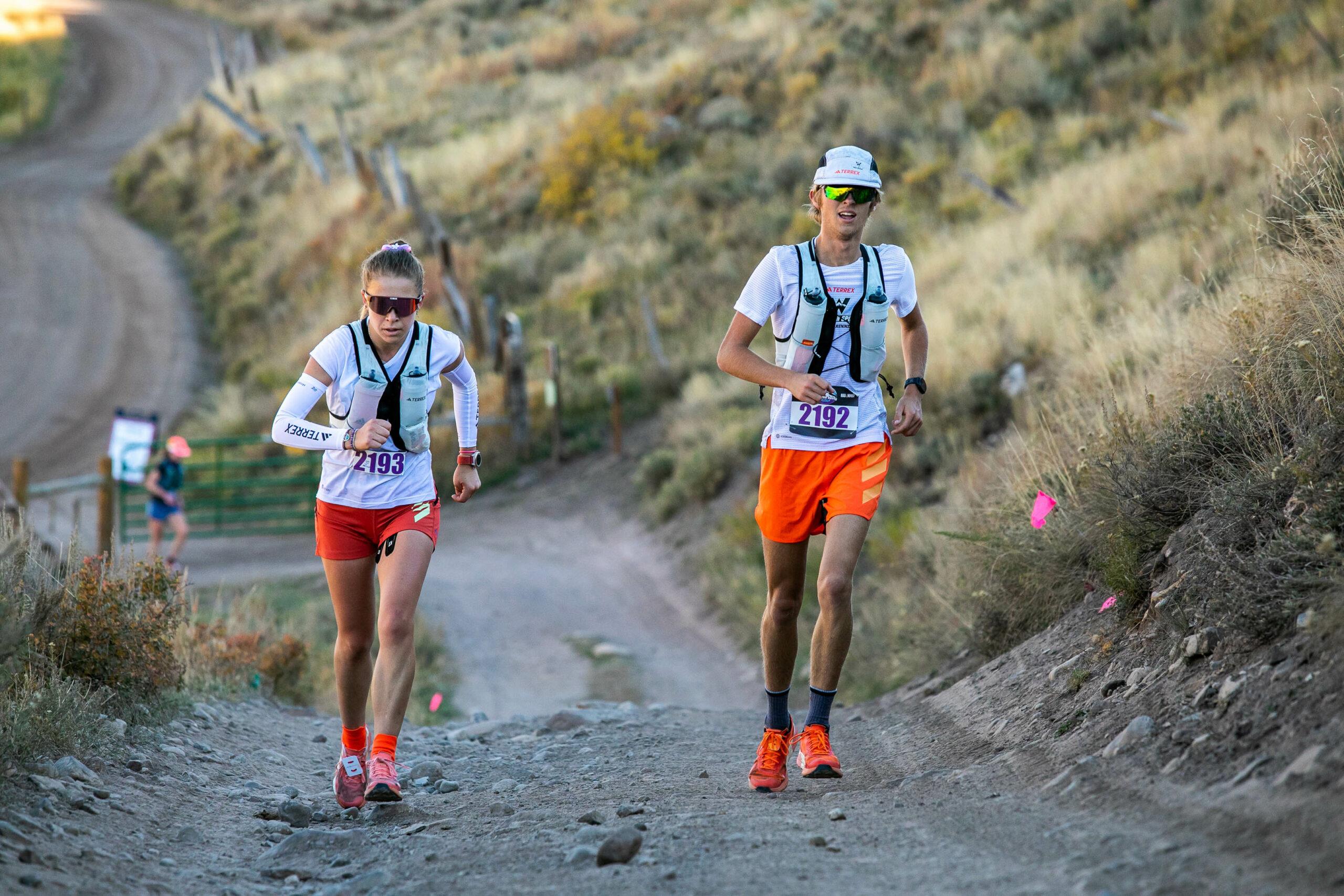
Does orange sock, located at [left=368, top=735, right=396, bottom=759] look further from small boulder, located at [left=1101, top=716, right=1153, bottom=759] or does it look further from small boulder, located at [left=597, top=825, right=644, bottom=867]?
small boulder, located at [left=1101, top=716, right=1153, bottom=759]

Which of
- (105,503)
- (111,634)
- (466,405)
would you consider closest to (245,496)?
(105,503)

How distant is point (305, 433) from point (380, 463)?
1.04ft

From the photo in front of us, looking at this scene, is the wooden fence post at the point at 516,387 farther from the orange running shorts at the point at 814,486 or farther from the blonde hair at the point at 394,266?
the orange running shorts at the point at 814,486

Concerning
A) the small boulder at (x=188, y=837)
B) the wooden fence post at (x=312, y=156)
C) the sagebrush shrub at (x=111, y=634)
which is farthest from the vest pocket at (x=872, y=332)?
the wooden fence post at (x=312, y=156)

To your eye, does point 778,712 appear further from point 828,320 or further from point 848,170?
point 848,170

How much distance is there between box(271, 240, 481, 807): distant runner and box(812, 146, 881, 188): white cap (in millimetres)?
1655

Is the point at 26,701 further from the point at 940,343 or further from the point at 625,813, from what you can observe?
the point at 940,343

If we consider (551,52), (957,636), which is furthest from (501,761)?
(551,52)

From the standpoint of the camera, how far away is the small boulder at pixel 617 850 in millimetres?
3963

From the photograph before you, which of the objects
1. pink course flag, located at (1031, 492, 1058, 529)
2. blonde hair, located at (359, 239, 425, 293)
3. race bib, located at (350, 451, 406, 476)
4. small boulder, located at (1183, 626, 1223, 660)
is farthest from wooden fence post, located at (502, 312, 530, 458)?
small boulder, located at (1183, 626, 1223, 660)

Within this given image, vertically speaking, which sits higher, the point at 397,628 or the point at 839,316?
the point at 839,316

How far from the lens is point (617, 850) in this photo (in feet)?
13.0

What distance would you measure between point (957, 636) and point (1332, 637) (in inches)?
160

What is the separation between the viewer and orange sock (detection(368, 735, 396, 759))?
5.07m
